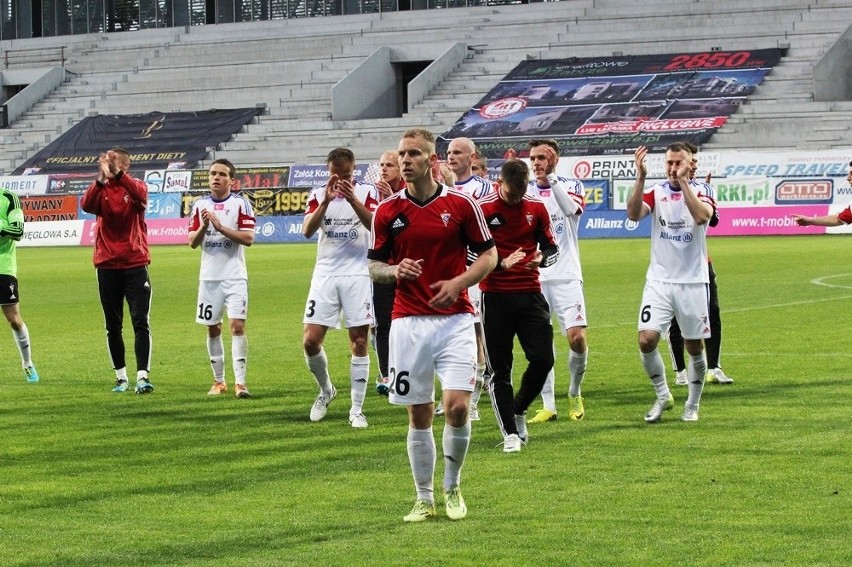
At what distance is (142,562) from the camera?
685cm

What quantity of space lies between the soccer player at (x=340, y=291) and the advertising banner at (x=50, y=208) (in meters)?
37.8

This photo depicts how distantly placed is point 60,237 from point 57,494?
4039 cm

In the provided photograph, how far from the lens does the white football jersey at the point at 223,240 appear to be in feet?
44.9

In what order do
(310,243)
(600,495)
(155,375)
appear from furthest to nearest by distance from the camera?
(310,243) < (155,375) < (600,495)

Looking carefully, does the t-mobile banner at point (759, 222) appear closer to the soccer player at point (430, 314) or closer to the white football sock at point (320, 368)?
the white football sock at point (320, 368)

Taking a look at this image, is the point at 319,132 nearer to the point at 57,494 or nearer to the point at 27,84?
the point at 27,84

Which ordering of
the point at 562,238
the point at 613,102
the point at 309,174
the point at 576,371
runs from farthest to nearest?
the point at 613,102
the point at 309,174
the point at 562,238
the point at 576,371

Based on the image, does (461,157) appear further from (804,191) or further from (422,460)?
(804,191)

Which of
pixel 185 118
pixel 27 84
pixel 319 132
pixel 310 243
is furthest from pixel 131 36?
pixel 310 243

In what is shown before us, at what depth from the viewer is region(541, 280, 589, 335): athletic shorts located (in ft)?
38.8

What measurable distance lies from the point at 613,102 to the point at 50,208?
19.9m

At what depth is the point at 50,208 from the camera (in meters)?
49.0

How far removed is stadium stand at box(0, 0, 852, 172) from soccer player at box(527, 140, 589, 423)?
118 ft

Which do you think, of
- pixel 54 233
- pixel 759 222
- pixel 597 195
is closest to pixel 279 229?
pixel 54 233
